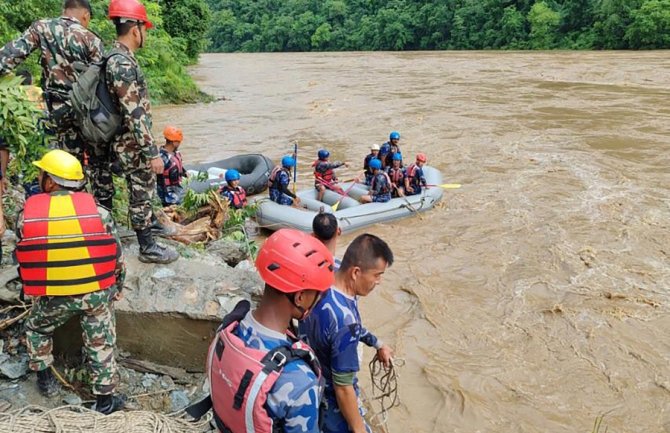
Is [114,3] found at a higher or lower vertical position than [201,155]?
higher

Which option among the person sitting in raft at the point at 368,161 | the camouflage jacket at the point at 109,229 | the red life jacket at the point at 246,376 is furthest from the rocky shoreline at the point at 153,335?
the person sitting in raft at the point at 368,161

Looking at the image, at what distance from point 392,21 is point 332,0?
14.9 metres

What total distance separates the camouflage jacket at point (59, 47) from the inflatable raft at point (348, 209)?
169 inches

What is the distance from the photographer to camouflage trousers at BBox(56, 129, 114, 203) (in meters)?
3.30

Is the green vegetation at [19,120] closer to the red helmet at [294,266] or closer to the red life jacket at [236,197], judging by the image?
the red helmet at [294,266]

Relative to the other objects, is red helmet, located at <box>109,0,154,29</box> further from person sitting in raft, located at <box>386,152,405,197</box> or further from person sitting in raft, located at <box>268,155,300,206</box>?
person sitting in raft, located at <box>386,152,405,197</box>

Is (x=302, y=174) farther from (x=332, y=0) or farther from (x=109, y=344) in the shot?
(x=332, y=0)

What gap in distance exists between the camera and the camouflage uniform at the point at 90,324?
2475 mm

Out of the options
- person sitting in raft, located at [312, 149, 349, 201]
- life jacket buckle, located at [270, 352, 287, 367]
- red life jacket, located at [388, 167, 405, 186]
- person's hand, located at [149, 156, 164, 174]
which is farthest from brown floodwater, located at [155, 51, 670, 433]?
life jacket buckle, located at [270, 352, 287, 367]

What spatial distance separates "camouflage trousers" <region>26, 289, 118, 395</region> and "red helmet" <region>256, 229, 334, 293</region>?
1184mm

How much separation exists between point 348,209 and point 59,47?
207 inches

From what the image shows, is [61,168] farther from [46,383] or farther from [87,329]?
[46,383]

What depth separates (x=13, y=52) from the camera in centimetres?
312

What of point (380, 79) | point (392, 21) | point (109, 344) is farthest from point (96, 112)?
point (392, 21)
